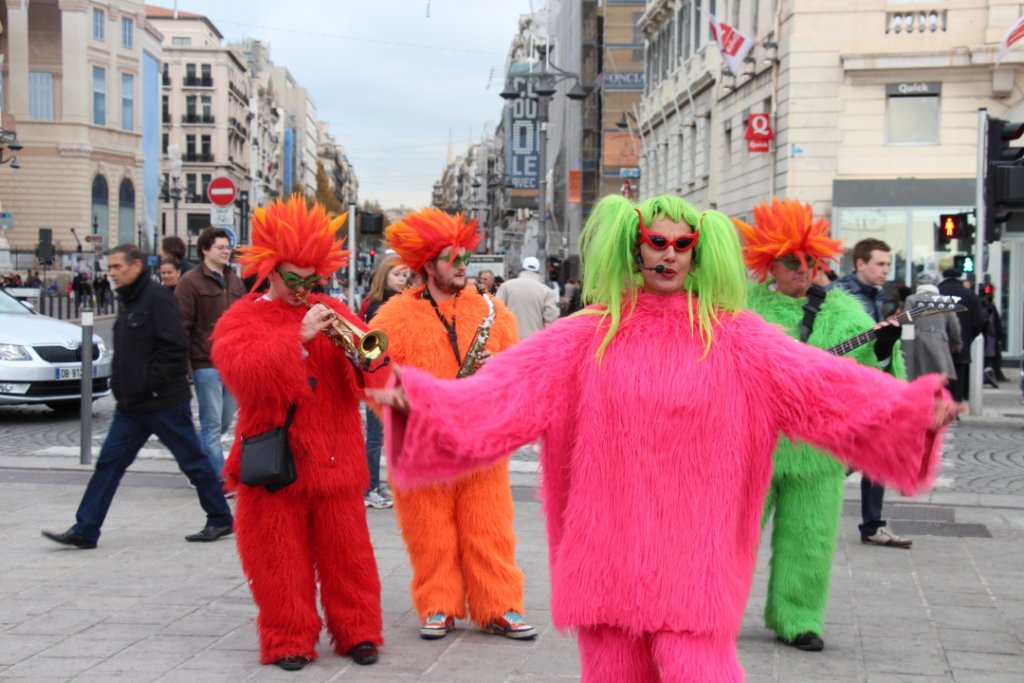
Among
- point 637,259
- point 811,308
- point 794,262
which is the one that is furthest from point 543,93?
point 637,259

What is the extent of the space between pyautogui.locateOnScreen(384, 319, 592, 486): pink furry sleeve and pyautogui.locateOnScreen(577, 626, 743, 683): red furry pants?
1.87 ft

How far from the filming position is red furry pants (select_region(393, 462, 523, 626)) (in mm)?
5695

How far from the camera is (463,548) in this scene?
18.9ft

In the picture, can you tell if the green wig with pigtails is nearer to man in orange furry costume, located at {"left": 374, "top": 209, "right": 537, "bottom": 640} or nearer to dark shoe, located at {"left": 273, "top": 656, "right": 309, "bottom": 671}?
man in orange furry costume, located at {"left": 374, "top": 209, "right": 537, "bottom": 640}

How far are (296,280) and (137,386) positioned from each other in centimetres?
253

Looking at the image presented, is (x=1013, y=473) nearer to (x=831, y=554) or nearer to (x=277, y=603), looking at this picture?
(x=831, y=554)

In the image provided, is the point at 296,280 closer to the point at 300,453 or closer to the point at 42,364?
the point at 300,453

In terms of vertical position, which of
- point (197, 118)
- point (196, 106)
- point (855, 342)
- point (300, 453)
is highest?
point (196, 106)

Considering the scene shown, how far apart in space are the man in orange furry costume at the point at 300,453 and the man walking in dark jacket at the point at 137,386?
2.20 m

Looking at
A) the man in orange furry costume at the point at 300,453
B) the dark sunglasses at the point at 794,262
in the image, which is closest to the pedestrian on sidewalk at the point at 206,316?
the man in orange furry costume at the point at 300,453

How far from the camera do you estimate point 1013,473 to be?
11.1 meters

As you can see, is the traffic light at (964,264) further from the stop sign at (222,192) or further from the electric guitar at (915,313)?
the electric guitar at (915,313)

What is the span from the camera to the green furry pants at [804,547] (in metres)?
5.50

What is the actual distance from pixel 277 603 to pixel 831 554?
2.42 m
